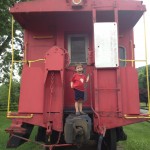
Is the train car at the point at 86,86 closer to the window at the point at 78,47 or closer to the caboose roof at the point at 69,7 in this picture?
the caboose roof at the point at 69,7

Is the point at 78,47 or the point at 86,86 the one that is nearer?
the point at 86,86

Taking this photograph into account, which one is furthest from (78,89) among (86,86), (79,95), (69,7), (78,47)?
(69,7)

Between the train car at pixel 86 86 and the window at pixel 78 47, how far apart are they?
0.21 m

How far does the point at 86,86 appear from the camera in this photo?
780 centimetres

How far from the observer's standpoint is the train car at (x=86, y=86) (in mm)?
6863

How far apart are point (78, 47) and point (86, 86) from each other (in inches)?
39.7

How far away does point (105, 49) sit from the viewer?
22.8 feet

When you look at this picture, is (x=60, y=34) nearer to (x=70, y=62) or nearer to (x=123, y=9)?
(x=70, y=62)

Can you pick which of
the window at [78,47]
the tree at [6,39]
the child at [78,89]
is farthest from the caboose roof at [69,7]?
the tree at [6,39]

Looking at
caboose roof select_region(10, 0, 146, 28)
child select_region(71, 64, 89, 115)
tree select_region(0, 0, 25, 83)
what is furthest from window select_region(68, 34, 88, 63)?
tree select_region(0, 0, 25, 83)

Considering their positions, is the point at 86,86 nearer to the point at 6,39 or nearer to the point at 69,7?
the point at 69,7

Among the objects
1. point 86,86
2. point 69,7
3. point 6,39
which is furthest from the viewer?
point 6,39

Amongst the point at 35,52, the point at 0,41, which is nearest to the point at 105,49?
the point at 35,52

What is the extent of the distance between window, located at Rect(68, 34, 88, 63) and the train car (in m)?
0.21
